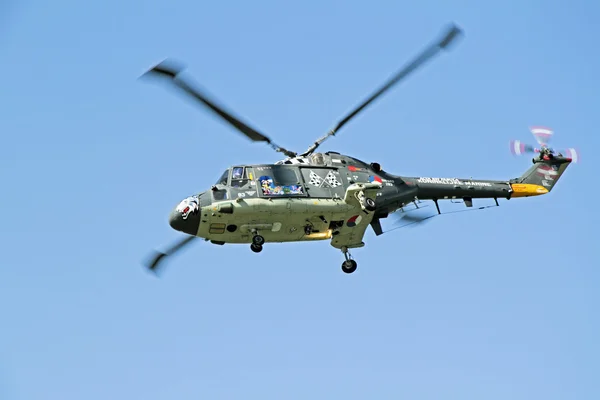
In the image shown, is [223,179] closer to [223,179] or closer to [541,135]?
[223,179]

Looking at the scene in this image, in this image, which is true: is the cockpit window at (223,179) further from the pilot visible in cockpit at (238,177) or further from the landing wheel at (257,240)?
the landing wheel at (257,240)

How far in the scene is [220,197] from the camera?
74.4ft

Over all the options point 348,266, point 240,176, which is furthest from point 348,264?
point 240,176

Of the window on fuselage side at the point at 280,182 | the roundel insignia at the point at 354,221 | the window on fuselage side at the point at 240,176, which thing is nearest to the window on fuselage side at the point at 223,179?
the window on fuselage side at the point at 240,176

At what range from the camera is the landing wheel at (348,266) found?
979 inches

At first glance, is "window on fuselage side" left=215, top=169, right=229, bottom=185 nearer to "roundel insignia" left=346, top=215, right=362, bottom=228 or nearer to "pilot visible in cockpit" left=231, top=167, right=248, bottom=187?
"pilot visible in cockpit" left=231, top=167, right=248, bottom=187

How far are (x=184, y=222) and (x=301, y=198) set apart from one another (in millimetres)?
2818

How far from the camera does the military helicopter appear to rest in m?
22.5

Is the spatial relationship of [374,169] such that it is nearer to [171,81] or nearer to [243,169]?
[243,169]

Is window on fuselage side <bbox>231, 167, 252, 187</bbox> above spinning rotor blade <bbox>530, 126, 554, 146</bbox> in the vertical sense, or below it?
below

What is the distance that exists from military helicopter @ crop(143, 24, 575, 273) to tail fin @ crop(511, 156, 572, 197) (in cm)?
251

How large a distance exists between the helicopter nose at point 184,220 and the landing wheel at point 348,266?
4252 mm

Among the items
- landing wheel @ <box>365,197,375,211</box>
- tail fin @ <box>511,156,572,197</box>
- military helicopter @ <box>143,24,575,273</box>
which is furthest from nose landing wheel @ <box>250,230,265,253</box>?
tail fin @ <box>511,156,572,197</box>

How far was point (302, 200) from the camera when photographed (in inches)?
909
